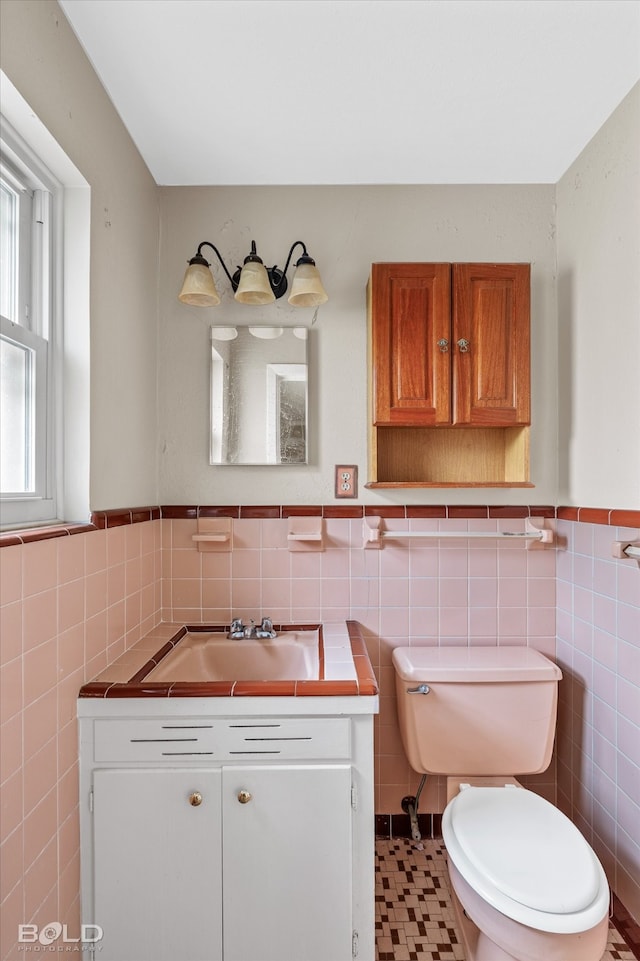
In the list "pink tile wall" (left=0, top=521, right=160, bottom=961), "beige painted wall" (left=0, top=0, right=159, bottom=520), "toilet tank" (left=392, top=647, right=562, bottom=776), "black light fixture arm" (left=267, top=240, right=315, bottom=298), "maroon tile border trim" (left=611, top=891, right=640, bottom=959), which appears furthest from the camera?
"black light fixture arm" (left=267, top=240, right=315, bottom=298)

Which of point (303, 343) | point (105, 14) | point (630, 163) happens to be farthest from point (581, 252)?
point (105, 14)

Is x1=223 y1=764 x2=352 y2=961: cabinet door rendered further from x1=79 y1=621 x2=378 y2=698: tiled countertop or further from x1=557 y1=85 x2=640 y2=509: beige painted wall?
x1=557 y1=85 x2=640 y2=509: beige painted wall

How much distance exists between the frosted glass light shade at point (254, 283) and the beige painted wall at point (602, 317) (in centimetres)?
106

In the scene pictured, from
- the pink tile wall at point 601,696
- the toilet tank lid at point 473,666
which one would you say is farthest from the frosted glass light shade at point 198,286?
the pink tile wall at point 601,696

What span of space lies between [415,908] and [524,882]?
628 mm

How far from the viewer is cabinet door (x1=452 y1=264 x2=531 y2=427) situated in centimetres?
172

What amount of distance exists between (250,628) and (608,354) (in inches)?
57.2

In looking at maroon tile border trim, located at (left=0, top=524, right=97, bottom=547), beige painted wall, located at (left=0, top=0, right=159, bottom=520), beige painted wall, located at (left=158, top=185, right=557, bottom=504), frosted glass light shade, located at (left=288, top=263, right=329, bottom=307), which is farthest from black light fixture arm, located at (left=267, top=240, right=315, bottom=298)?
maroon tile border trim, located at (left=0, top=524, right=97, bottom=547)

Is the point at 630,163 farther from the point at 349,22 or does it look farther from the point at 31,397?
the point at 31,397

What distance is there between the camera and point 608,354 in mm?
1622

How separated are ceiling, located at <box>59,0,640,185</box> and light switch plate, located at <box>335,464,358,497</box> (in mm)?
1043

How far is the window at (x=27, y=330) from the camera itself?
1.20m

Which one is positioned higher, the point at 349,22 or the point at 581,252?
the point at 349,22

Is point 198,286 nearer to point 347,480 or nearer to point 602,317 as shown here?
point 347,480
